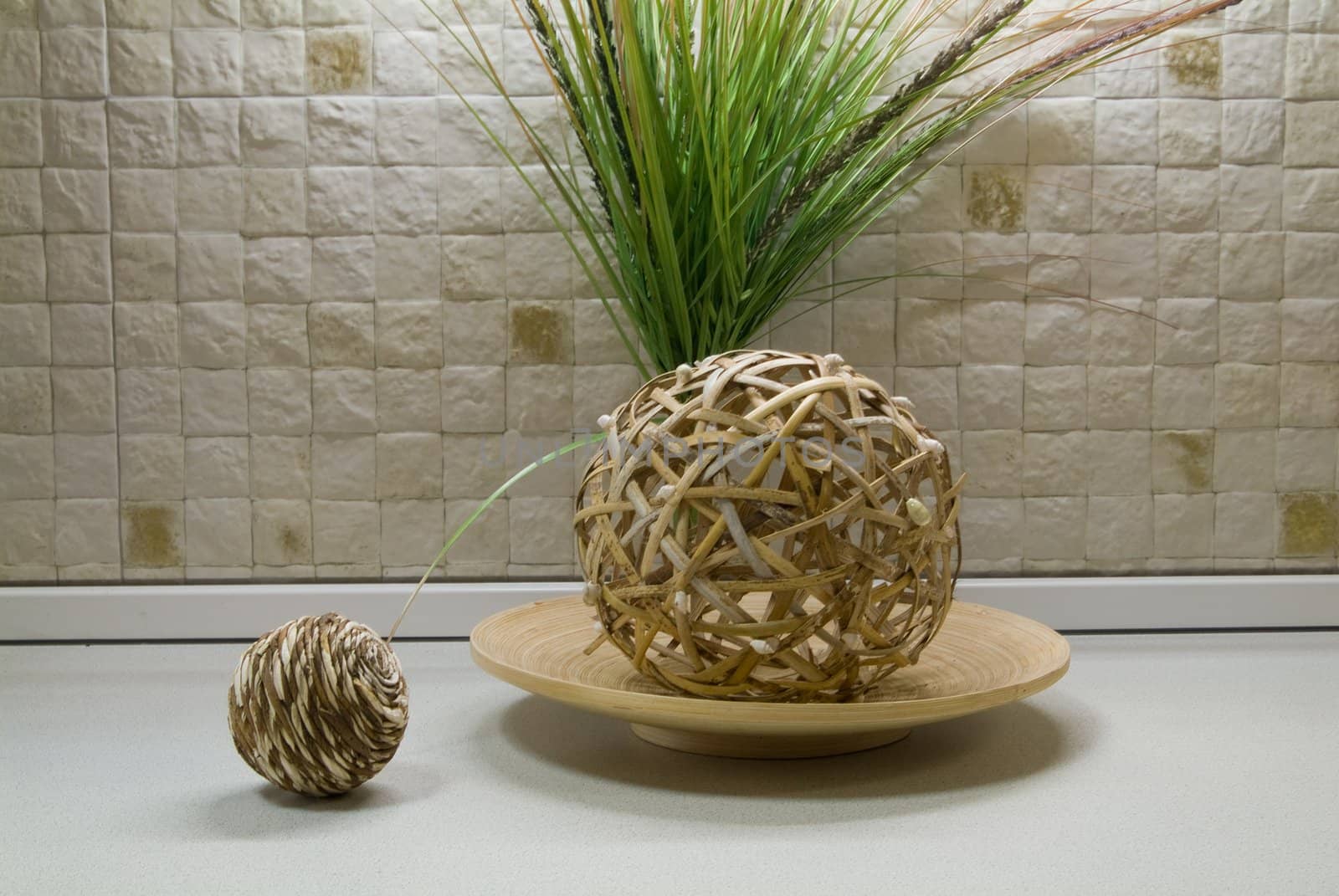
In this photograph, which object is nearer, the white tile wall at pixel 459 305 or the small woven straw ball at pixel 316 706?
the small woven straw ball at pixel 316 706

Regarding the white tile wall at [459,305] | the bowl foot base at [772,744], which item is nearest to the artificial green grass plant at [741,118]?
the white tile wall at [459,305]

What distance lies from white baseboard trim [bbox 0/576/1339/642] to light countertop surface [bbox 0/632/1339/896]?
183 mm

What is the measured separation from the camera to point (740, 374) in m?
0.64

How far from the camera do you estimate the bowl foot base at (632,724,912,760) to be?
2.13 ft

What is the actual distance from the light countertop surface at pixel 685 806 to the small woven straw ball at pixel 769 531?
75 mm

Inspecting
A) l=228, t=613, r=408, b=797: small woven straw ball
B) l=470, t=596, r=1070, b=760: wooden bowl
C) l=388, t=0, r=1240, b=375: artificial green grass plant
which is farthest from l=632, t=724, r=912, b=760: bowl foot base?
l=388, t=0, r=1240, b=375: artificial green grass plant

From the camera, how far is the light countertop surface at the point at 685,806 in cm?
51

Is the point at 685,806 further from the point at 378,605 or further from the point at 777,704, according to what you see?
the point at 378,605

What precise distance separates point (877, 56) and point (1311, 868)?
0.76 metres

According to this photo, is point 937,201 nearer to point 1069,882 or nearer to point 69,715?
point 1069,882

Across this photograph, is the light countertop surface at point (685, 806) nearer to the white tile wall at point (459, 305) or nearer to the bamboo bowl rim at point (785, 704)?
the bamboo bowl rim at point (785, 704)

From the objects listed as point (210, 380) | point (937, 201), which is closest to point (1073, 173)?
point (937, 201)

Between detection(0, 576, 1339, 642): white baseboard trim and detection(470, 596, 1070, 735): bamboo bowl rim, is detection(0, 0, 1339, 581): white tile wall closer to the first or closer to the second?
detection(0, 576, 1339, 642): white baseboard trim

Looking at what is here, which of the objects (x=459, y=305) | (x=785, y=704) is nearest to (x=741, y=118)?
(x=459, y=305)
